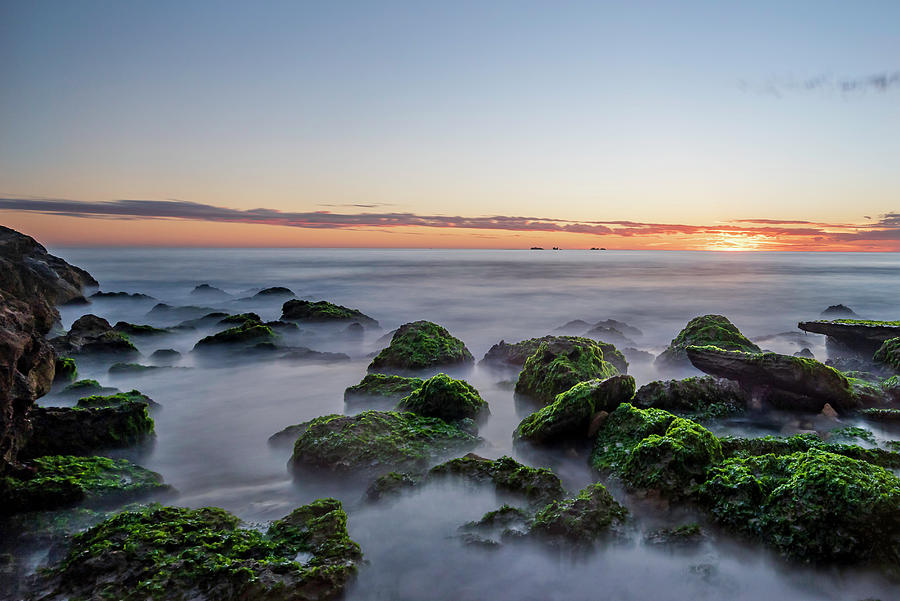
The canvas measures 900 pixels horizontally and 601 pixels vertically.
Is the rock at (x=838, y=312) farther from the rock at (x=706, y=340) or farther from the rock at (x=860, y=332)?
the rock at (x=706, y=340)

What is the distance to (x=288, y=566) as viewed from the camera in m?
4.07

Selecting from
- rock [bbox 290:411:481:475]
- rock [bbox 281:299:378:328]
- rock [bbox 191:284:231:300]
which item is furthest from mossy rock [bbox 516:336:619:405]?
rock [bbox 191:284:231:300]

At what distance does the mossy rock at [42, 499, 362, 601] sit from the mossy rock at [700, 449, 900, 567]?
375 cm

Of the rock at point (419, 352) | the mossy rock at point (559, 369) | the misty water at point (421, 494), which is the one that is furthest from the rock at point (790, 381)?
the rock at point (419, 352)

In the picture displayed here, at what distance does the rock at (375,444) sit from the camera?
247 inches

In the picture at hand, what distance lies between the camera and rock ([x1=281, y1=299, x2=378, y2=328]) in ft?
64.9

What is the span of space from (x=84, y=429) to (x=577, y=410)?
6.75 m

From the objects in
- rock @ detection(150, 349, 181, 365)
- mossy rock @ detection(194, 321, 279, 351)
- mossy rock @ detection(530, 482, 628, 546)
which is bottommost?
rock @ detection(150, 349, 181, 365)

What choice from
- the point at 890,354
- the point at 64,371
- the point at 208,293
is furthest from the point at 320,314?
the point at 208,293

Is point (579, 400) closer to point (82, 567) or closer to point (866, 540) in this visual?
point (866, 540)

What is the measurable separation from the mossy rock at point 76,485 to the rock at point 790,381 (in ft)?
29.1

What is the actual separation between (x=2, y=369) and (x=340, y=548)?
12.2 feet

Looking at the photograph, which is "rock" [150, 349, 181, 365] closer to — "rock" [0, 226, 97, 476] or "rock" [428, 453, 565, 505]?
"rock" [0, 226, 97, 476]

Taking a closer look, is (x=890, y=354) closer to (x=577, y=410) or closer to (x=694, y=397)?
(x=694, y=397)
